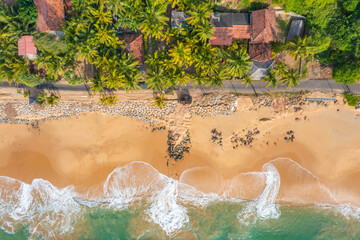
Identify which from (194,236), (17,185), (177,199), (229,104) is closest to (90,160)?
(17,185)

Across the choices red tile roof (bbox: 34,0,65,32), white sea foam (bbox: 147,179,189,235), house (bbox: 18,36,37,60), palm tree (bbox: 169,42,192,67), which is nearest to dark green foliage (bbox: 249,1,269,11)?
palm tree (bbox: 169,42,192,67)

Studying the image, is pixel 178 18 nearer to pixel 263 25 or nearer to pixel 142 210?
pixel 263 25

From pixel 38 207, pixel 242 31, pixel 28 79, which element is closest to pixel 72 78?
pixel 28 79

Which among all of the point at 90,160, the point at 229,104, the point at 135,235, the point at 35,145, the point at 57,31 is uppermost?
the point at 57,31

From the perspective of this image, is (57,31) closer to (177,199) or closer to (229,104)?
(229,104)

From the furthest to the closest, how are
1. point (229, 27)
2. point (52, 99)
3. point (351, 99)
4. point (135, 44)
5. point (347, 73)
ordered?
point (351, 99) → point (52, 99) → point (135, 44) → point (229, 27) → point (347, 73)

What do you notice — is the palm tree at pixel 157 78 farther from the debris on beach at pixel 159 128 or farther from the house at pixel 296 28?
the house at pixel 296 28

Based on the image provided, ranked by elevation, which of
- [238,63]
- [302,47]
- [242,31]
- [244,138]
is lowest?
[244,138]

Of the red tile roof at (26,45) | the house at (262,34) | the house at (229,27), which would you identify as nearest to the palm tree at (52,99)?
the red tile roof at (26,45)
